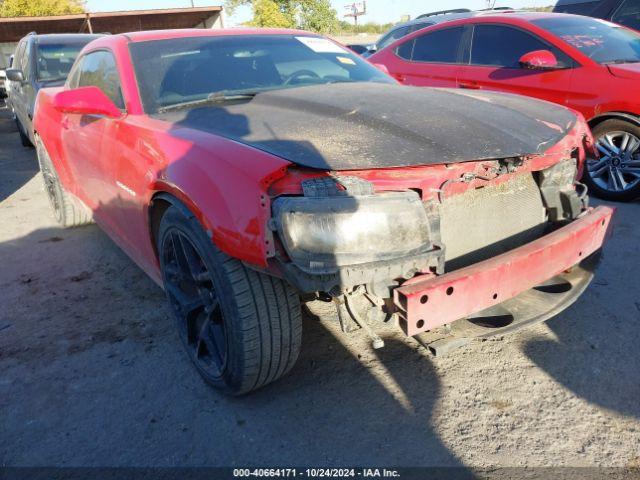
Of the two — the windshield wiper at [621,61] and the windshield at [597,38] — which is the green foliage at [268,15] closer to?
the windshield at [597,38]

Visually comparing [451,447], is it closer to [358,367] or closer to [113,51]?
[358,367]

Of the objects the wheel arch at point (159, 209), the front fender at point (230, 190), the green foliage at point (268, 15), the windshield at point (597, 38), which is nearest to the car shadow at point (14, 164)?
the wheel arch at point (159, 209)

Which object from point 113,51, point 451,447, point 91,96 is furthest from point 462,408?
point 113,51

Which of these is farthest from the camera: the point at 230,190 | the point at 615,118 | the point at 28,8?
the point at 28,8

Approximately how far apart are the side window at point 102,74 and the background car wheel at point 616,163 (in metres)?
3.85

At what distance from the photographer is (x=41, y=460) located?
1981 millimetres

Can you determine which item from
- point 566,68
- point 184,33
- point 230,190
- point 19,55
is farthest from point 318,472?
point 19,55

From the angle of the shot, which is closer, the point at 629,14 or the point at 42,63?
the point at 629,14

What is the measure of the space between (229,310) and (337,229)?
23.1 inches

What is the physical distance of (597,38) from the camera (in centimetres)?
479

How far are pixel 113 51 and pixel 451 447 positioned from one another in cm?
283

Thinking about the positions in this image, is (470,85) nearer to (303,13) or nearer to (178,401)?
(178,401)

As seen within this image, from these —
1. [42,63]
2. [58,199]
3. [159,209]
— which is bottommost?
[58,199]

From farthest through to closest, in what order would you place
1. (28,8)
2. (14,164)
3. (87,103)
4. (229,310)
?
1. (28,8)
2. (14,164)
3. (87,103)
4. (229,310)
